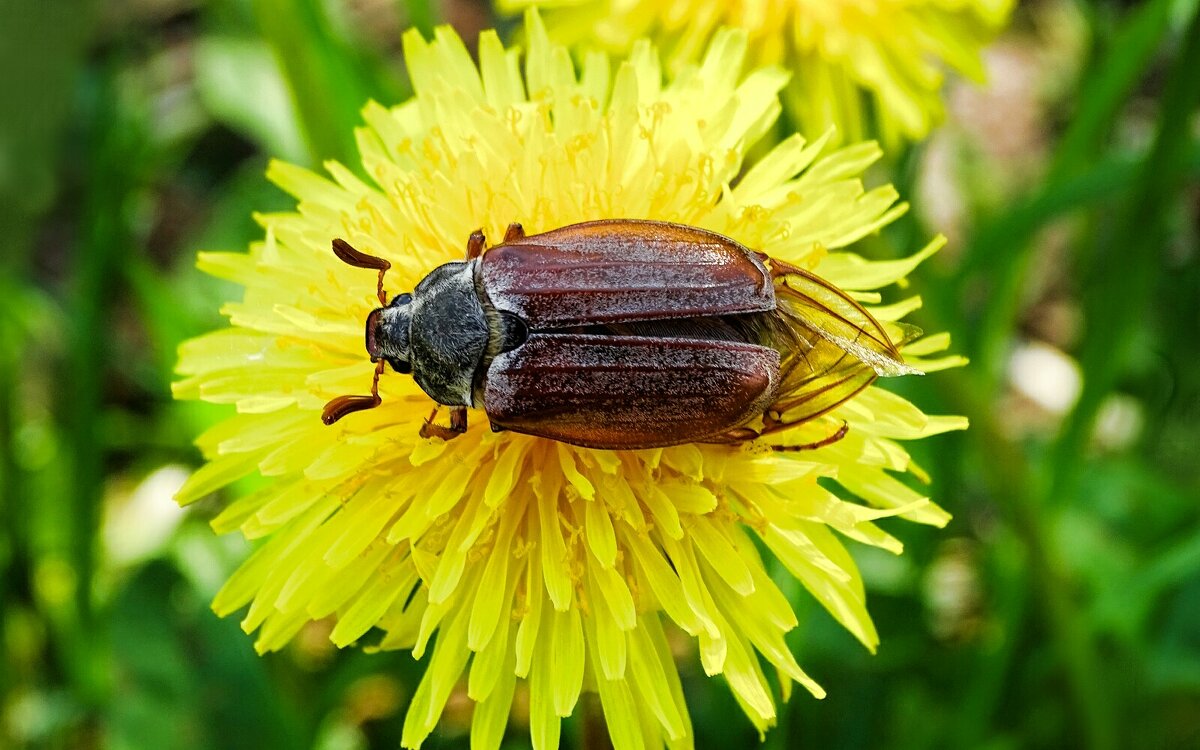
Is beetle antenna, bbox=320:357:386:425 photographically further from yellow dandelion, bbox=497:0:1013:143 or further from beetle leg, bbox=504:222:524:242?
yellow dandelion, bbox=497:0:1013:143

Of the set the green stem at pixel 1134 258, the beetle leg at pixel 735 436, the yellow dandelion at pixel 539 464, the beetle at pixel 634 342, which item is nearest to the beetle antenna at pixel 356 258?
the beetle at pixel 634 342

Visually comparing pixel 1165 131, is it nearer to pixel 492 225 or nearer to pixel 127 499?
pixel 492 225

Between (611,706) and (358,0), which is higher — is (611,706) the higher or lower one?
the lower one

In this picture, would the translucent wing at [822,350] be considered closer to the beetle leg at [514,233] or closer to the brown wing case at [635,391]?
the brown wing case at [635,391]

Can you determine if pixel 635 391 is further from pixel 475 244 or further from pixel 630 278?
pixel 475 244

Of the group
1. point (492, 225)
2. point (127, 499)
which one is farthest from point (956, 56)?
point (127, 499)

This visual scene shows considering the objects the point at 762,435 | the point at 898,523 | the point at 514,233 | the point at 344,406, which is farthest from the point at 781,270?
the point at 898,523

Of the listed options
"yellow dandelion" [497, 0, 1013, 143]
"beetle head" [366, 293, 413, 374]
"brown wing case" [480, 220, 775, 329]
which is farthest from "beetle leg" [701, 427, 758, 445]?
"yellow dandelion" [497, 0, 1013, 143]
